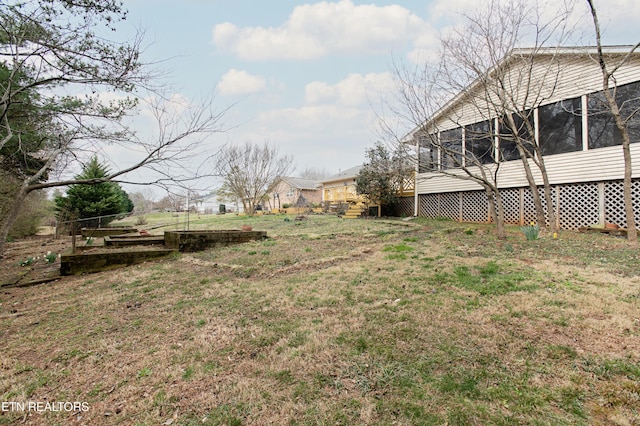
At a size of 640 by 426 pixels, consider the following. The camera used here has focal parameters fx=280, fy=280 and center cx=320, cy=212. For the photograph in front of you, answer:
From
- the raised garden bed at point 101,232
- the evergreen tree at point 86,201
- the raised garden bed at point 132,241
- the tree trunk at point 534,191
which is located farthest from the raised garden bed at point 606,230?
the evergreen tree at point 86,201

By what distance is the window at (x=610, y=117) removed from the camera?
26.0 feet

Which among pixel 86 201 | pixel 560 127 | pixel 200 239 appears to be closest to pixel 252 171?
pixel 86 201

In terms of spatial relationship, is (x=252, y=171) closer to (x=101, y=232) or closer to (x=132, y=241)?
(x=101, y=232)

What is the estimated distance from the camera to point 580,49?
7.83 metres

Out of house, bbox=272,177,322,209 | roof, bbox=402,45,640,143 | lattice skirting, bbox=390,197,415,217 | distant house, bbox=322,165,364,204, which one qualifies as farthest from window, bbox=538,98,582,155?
house, bbox=272,177,322,209

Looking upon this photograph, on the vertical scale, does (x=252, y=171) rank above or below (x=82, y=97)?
above

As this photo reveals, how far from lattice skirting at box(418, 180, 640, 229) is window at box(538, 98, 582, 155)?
1321 mm

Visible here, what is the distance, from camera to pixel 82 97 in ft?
19.7

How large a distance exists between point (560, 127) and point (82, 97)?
13.6 metres

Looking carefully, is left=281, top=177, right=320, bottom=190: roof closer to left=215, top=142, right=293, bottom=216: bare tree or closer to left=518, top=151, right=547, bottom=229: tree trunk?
left=215, top=142, right=293, bottom=216: bare tree

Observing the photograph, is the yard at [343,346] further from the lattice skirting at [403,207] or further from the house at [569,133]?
the lattice skirting at [403,207]

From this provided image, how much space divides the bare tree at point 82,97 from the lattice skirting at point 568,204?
10.9m

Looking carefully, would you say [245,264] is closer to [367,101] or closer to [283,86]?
[367,101]

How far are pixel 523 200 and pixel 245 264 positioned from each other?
34.5 feet
